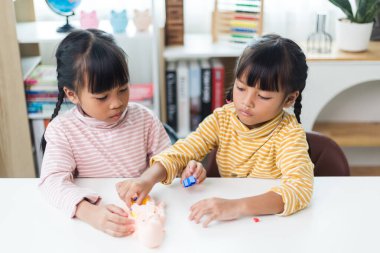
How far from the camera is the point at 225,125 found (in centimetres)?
144

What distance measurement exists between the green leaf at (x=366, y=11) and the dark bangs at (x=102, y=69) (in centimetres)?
147

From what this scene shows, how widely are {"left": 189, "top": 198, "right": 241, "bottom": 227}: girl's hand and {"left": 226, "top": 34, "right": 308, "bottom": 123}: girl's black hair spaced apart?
0.30 meters

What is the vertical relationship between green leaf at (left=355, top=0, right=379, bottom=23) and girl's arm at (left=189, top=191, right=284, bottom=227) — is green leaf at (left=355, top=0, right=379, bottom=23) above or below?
above

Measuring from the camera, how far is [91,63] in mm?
1329

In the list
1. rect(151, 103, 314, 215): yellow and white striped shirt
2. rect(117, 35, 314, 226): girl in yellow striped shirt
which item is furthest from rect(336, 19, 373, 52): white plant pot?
rect(151, 103, 314, 215): yellow and white striped shirt

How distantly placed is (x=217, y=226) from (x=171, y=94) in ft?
4.92

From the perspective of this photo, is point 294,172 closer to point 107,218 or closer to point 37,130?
point 107,218

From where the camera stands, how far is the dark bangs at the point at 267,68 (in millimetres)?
1262

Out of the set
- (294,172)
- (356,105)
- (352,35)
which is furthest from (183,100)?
(294,172)

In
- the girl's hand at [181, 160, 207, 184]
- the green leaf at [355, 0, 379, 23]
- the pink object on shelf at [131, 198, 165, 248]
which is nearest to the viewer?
the pink object on shelf at [131, 198, 165, 248]

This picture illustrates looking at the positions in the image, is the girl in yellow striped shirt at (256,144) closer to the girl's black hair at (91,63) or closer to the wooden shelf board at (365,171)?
the girl's black hair at (91,63)

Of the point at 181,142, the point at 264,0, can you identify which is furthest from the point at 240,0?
the point at 181,142

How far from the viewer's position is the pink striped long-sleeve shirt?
4.46ft

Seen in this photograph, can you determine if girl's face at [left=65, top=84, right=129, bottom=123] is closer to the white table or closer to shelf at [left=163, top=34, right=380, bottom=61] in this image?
the white table
